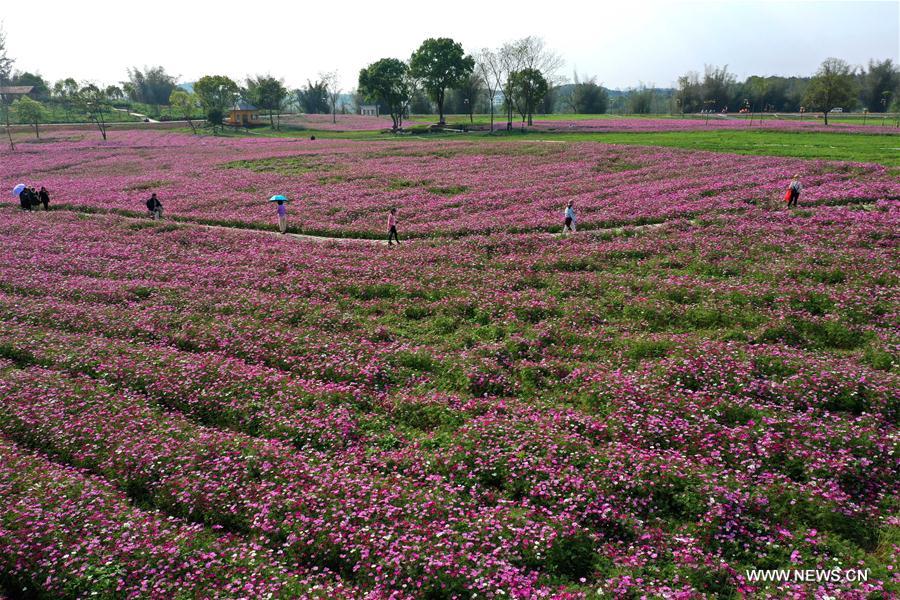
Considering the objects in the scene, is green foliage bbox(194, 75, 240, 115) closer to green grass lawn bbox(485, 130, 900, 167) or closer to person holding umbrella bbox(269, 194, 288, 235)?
green grass lawn bbox(485, 130, 900, 167)

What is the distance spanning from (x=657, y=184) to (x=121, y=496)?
1412 inches

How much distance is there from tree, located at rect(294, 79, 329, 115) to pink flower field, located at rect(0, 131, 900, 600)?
167 metres

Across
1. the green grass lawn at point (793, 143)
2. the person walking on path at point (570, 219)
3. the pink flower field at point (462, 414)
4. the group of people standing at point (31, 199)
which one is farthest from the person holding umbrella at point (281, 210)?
the green grass lawn at point (793, 143)

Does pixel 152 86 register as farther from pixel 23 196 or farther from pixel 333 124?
pixel 23 196

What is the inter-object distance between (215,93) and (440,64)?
5764 centimetres

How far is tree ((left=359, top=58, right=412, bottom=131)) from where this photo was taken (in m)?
107

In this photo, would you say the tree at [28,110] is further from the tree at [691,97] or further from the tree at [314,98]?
the tree at [691,97]

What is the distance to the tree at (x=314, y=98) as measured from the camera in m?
177

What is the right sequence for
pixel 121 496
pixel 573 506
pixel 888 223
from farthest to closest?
pixel 888 223
pixel 121 496
pixel 573 506

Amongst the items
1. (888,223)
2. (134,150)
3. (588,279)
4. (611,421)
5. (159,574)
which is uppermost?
(134,150)

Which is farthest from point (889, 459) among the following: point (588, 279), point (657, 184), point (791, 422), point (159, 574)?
point (657, 184)

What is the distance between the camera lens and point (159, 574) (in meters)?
7.75

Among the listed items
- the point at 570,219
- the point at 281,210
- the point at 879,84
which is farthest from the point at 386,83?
the point at 879,84

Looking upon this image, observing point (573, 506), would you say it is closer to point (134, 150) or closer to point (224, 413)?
point (224, 413)
